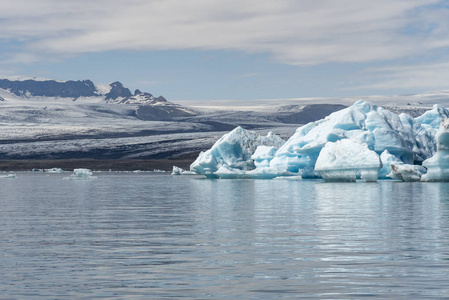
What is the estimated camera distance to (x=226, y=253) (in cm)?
1161

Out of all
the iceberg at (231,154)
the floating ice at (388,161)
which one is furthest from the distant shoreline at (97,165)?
the floating ice at (388,161)

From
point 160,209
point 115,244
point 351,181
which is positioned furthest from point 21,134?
point 115,244

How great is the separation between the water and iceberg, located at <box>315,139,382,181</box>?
17258 millimetres

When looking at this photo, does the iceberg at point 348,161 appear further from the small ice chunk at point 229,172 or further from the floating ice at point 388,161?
the small ice chunk at point 229,172

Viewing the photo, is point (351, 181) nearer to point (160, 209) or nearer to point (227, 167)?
point (227, 167)

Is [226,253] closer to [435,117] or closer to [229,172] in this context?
[229,172]

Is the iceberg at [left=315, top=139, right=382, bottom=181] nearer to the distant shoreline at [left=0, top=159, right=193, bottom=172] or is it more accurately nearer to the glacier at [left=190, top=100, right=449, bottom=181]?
the glacier at [left=190, top=100, right=449, bottom=181]

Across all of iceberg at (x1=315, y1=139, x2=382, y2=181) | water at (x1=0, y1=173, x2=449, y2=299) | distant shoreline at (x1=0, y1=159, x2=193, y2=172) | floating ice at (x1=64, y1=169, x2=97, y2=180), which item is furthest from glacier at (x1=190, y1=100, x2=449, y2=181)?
distant shoreline at (x1=0, y1=159, x2=193, y2=172)

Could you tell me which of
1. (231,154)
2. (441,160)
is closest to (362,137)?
(441,160)

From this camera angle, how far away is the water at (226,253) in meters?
8.51

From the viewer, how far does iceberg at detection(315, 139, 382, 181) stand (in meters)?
38.7

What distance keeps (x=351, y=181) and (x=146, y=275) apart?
34.1 metres

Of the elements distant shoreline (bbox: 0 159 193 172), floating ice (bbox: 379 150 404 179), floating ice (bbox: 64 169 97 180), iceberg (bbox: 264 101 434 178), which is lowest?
distant shoreline (bbox: 0 159 193 172)

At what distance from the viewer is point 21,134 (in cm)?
14238
